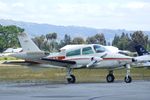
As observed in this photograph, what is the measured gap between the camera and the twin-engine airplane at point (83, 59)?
32344mm

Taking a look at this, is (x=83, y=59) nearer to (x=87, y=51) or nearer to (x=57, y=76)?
(x=87, y=51)

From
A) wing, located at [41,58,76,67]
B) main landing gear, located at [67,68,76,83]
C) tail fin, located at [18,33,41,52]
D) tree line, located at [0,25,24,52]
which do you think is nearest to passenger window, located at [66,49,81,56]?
wing, located at [41,58,76,67]

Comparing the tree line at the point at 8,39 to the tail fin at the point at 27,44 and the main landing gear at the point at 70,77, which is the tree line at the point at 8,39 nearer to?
the tail fin at the point at 27,44

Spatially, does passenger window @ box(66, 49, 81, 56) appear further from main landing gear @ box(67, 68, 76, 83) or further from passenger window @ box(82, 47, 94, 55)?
main landing gear @ box(67, 68, 76, 83)

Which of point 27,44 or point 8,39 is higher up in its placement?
point 8,39

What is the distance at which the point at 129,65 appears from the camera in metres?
32.6

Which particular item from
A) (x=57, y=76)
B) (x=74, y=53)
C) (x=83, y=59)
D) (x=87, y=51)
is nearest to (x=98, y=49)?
(x=87, y=51)

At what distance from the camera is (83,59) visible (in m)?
32.7

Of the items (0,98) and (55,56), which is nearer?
(0,98)

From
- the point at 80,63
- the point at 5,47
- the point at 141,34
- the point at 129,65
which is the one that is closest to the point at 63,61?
the point at 80,63

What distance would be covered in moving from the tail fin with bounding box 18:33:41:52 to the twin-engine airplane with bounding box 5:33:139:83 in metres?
0.65

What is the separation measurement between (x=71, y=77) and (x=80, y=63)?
1.03m

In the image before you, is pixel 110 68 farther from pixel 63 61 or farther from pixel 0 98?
pixel 0 98

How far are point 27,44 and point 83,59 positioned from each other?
4114 mm
